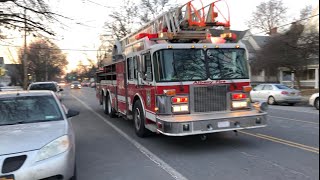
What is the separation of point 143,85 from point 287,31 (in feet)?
87.9

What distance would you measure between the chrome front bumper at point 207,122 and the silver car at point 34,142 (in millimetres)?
2294

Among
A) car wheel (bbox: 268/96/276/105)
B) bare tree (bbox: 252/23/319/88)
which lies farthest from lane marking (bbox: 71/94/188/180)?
bare tree (bbox: 252/23/319/88)

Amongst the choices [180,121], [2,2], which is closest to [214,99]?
[180,121]

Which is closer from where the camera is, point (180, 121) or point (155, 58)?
point (180, 121)

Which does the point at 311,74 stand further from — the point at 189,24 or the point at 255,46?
the point at 189,24

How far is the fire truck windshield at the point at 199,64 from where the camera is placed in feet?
27.6

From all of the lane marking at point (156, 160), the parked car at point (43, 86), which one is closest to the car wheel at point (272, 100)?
the parked car at point (43, 86)

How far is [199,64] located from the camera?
868 centimetres

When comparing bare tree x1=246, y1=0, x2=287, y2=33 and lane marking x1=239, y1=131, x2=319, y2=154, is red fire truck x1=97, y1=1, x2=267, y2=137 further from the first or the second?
bare tree x1=246, y1=0, x2=287, y2=33

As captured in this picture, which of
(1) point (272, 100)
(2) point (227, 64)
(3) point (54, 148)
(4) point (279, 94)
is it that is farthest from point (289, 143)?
(1) point (272, 100)

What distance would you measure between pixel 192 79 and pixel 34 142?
4.37m

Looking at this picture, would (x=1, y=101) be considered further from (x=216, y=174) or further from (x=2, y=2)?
(x=2, y=2)

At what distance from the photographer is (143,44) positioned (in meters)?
9.20

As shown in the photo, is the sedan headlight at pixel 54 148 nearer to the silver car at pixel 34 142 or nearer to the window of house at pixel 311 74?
the silver car at pixel 34 142
